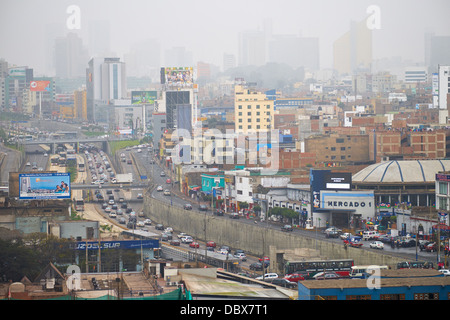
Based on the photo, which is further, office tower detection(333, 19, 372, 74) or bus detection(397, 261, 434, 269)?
office tower detection(333, 19, 372, 74)

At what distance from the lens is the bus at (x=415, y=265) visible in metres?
10.3

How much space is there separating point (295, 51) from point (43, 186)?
202 feet

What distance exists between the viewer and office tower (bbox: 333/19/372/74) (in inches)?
1921

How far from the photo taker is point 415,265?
10398mm

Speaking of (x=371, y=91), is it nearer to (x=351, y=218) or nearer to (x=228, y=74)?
(x=228, y=74)

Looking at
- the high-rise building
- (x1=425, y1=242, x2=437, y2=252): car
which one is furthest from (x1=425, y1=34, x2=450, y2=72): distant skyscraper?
(x1=425, y1=242, x2=437, y2=252): car

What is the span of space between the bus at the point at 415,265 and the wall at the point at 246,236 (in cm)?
48

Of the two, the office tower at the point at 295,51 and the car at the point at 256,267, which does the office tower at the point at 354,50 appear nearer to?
the office tower at the point at 295,51

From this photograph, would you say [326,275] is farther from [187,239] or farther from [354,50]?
[354,50]

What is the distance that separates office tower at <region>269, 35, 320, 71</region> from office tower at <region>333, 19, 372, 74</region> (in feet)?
11.3

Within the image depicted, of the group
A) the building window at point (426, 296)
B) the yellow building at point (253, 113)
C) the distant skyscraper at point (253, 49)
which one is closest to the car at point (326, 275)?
the building window at point (426, 296)

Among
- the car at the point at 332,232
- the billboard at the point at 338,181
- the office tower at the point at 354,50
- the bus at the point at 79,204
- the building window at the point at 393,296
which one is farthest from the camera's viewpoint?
the office tower at the point at 354,50

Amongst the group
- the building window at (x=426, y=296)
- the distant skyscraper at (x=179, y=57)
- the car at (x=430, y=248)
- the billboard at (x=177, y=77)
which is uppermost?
the distant skyscraper at (x=179, y=57)

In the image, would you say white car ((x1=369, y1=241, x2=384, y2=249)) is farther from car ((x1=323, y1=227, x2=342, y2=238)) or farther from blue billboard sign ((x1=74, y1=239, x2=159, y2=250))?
blue billboard sign ((x1=74, y1=239, x2=159, y2=250))
